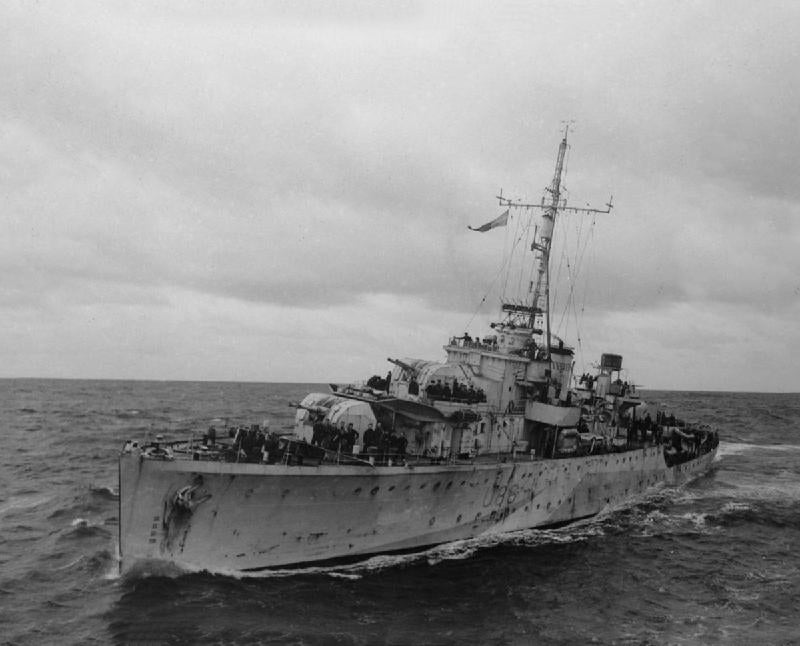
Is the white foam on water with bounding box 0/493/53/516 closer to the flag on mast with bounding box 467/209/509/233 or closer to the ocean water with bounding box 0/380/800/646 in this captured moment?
the ocean water with bounding box 0/380/800/646

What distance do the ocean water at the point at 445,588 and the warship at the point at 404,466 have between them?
0.84 meters

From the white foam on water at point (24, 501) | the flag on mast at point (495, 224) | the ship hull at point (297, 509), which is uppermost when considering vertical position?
the flag on mast at point (495, 224)

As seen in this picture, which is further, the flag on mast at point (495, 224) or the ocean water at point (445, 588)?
the flag on mast at point (495, 224)

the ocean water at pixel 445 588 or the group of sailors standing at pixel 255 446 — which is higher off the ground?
the group of sailors standing at pixel 255 446

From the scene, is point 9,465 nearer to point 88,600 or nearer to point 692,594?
point 88,600

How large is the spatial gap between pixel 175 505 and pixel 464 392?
1102cm

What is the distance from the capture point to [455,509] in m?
24.1

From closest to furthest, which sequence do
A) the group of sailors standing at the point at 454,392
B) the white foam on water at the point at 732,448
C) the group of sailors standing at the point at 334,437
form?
the group of sailors standing at the point at 334,437 → the group of sailors standing at the point at 454,392 → the white foam on water at the point at 732,448

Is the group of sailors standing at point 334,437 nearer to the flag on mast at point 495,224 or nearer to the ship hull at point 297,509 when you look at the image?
the ship hull at point 297,509

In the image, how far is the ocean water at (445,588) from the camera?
56.3 ft

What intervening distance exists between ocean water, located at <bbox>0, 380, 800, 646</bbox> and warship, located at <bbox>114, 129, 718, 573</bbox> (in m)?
0.84

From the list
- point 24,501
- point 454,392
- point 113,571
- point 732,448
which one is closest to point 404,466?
point 454,392

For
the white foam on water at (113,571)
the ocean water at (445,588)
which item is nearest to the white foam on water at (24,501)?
the ocean water at (445,588)

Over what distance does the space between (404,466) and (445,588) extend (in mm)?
3838
